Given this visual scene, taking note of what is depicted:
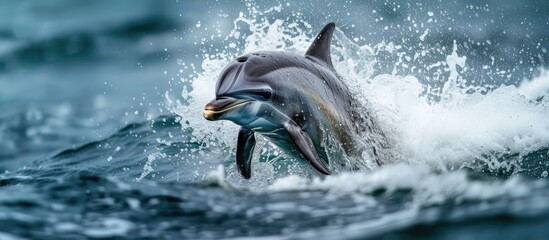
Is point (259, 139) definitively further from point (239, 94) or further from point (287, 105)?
point (239, 94)

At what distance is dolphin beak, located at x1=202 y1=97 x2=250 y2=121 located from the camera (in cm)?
708

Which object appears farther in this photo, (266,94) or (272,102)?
(272,102)

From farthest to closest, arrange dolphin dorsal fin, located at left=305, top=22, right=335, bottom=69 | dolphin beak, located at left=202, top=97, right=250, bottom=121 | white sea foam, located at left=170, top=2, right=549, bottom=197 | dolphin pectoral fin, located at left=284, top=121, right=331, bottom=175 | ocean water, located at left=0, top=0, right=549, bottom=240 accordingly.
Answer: white sea foam, located at left=170, top=2, right=549, bottom=197 < dolphin dorsal fin, located at left=305, top=22, right=335, bottom=69 < dolphin pectoral fin, located at left=284, top=121, right=331, bottom=175 < dolphin beak, located at left=202, top=97, right=250, bottom=121 < ocean water, located at left=0, top=0, right=549, bottom=240

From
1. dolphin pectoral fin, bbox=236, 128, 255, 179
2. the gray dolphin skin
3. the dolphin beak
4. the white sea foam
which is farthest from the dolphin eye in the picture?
the white sea foam

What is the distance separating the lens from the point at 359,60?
1211 cm

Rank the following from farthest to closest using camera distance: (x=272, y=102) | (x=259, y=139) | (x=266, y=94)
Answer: (x=259, y=139) → (x=272, y=102) → (x=266, y=94)

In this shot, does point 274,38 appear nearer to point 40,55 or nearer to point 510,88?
point 510,88

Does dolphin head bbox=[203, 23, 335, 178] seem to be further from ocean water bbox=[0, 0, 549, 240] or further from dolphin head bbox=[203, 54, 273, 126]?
ocean water bbox=[0, 0, 549, 240]

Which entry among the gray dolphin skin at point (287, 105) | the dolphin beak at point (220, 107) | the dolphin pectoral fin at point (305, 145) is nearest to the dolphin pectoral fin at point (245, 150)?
the gray dolphin skin at point (287, 105)

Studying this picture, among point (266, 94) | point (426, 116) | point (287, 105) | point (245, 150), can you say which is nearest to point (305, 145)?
point (287, 105)

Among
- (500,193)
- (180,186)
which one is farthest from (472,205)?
(180,186)

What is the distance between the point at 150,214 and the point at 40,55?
1271cm

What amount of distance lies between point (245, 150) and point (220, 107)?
4.07 feet

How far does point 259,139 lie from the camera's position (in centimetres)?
966
